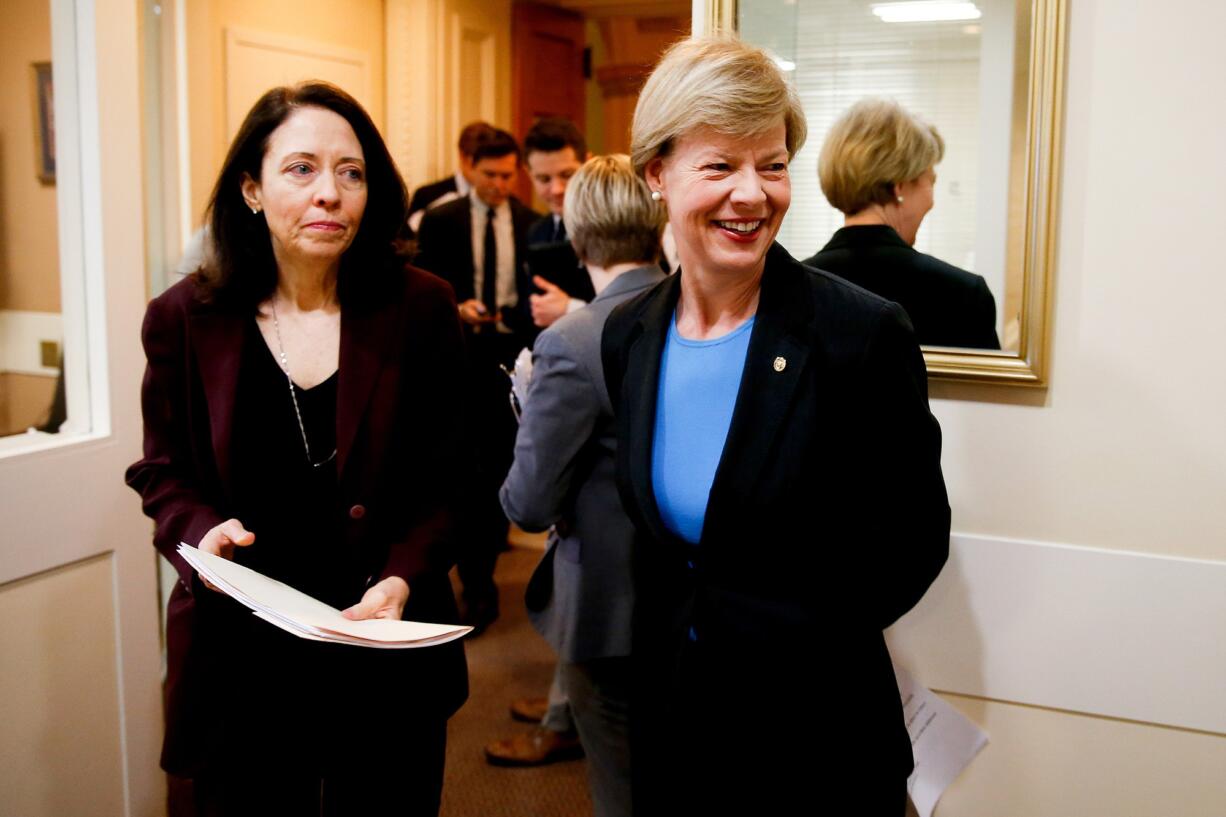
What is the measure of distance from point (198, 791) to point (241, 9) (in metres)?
3.17

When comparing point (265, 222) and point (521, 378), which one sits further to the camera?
point (521, 378)

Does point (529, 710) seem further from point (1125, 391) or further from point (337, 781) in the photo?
point (1125, 391)

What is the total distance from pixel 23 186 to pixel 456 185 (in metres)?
2.58

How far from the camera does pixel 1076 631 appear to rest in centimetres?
176

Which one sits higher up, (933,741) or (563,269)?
(563,269)

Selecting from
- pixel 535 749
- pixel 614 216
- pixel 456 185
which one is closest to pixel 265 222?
pixel 614 216

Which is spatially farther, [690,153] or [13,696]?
[13,696]

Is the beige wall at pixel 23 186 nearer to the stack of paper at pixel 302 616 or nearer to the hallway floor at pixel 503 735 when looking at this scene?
the stack of paper at pixel 302 616

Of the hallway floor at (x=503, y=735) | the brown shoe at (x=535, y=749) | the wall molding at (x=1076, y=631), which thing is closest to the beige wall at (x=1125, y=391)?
the wall molding at (x=1076, y=631)

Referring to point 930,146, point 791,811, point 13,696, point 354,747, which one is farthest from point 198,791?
point 930,146

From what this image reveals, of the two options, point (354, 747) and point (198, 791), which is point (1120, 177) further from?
point (198, 791)

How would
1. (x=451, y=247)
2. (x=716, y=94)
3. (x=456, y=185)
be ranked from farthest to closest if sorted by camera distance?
(x=456, y=185) → (x=451, y=247) → (x=716, y=94)

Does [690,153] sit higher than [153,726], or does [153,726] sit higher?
[690,153]

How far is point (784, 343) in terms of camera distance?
1.34 m
